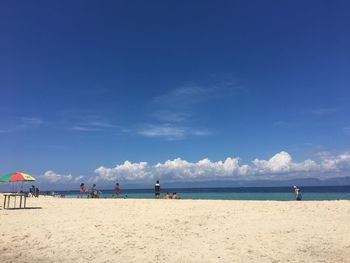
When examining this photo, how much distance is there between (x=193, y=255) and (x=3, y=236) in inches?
337

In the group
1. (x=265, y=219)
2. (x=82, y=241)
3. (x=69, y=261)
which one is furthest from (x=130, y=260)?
(x=265, y=219)

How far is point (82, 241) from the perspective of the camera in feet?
45.1

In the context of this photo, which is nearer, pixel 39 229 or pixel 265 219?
pixel 39 229

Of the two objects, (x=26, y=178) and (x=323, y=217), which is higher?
(x=26, y=178)

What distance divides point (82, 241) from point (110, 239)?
110cm

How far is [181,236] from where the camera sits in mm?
14391

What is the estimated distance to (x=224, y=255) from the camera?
11805mm

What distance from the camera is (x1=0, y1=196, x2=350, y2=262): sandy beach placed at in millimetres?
11930

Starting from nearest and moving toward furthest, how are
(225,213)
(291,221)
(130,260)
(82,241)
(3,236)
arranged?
(130,260) → (82,241) → (3,236) → (291,221) → (225,213)

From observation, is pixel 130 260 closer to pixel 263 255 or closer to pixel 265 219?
pixel 263 255

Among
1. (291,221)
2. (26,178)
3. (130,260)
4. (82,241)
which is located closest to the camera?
(130,260)

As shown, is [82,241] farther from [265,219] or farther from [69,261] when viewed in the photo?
Result: [265,219]

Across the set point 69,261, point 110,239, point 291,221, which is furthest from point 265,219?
point 69,261

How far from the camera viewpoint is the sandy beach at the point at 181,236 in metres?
11.9
